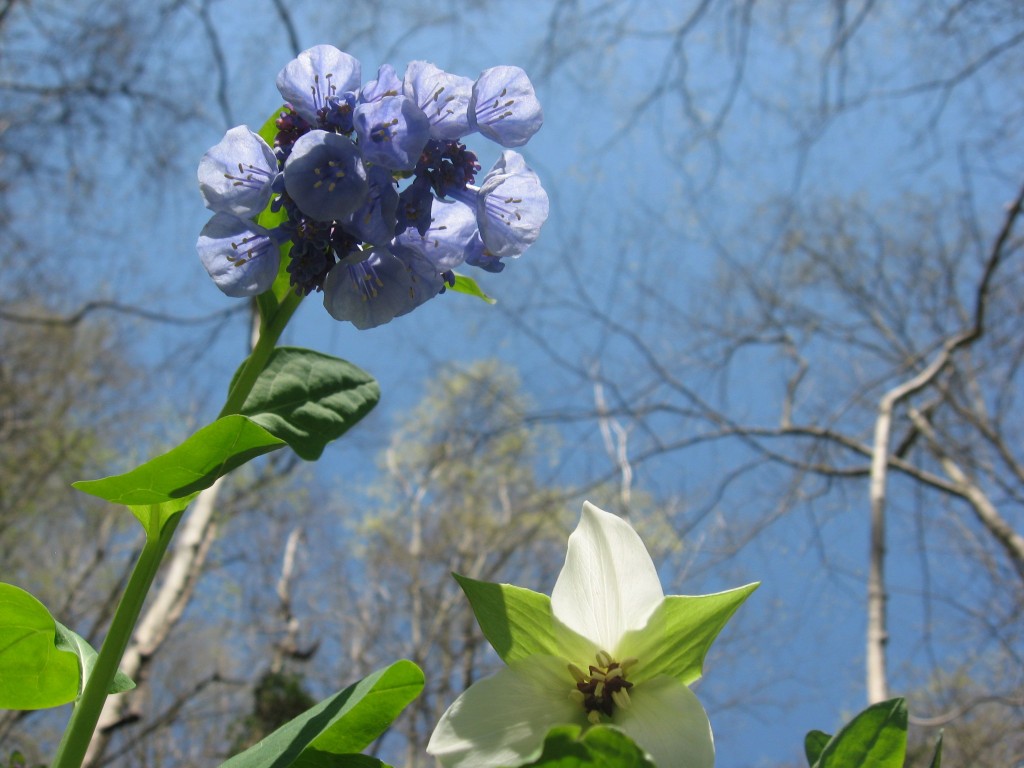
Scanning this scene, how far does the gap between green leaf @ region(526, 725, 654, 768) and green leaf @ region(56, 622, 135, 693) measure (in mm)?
355

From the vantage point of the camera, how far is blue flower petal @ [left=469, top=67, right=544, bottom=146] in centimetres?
62

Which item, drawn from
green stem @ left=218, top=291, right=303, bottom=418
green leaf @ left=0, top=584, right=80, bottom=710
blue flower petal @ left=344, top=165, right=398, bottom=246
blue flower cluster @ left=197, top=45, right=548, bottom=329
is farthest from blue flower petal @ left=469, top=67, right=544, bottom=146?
green leaf @ left=0, top=584, right=80, bottom=710

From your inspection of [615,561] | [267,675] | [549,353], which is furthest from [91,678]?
[267,675]

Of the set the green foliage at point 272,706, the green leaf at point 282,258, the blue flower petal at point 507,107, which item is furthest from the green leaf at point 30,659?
the green foliage at point 272,706

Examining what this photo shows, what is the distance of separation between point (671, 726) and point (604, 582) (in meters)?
0.07

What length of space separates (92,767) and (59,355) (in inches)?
242

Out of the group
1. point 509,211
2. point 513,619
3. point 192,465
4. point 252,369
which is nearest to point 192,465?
point 192,465

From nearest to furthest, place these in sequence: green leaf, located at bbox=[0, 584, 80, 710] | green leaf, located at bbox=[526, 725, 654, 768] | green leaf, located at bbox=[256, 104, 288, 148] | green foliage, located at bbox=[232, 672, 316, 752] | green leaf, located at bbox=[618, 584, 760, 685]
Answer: green leaf, located at bbox=[526, 725, 654, 768] → green leaf, located at bbox=[618, 584, 760, 685] → green leaf, located at bbox=[0, 584, 80, 710] → green leaf, located at bbox=[256, 104, 288, 148] → green foliage, located at bbox=[232, 672, 316, 752]

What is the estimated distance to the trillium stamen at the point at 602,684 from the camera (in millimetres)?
382

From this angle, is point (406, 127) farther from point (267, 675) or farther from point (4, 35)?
point (4, 35)

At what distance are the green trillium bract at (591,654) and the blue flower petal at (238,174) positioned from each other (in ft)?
1.12

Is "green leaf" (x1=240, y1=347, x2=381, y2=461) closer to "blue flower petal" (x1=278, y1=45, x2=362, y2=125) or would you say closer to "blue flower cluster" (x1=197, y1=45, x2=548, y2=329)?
"blue flower cluster" (x1=197, y1=45, x2=548, y2=329)

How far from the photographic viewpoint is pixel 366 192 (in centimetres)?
52

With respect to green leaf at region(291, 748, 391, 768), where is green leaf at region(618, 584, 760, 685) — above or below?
above
